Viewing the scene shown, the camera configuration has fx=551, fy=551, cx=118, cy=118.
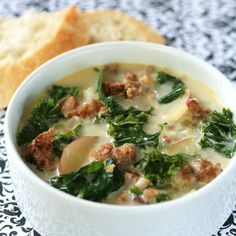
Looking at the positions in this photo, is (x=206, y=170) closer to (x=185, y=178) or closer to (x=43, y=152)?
(x=185, y=178)

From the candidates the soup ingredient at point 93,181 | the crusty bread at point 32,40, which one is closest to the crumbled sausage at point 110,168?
the soup ingredient at point 93,181

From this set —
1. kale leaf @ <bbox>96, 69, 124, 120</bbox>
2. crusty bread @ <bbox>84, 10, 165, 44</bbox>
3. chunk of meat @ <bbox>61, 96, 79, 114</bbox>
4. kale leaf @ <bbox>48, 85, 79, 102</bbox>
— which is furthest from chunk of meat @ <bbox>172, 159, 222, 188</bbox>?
crusty bread @ <bbox>84, 10, 165, 44</bbox>

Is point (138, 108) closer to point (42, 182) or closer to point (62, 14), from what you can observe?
point (42, 182)

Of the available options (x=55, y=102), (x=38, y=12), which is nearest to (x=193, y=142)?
(x=55, y=102)

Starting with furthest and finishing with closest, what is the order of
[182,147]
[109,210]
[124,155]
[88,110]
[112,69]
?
[112,69] < [88,110] < [182,147] < [124,155] < [109,210]

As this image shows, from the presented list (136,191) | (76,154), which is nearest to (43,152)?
(76,154)
